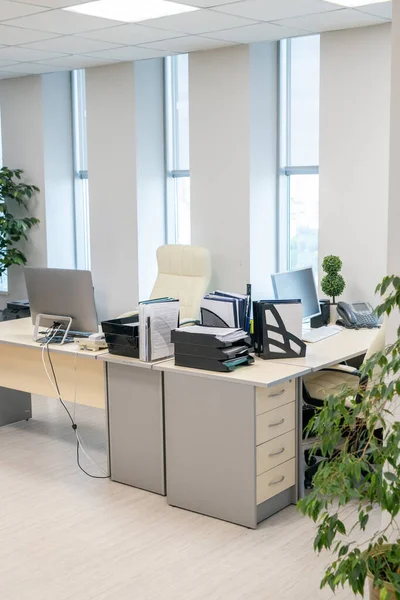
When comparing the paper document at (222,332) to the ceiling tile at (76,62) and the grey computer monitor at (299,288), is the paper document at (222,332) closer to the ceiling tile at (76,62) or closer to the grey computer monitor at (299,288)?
the grey computer monitor at (299,288)

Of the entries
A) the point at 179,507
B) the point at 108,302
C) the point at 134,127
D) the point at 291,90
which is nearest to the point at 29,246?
the point at 108,302

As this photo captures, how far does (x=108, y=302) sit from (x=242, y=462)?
376 centimetres

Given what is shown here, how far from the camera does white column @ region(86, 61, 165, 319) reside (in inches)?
271

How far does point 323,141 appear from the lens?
224 inches

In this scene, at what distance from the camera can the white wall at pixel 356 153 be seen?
5379mm

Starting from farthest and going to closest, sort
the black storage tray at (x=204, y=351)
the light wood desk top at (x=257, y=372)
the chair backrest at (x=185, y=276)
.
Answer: the chair backrest at (x=185, y=276) → the black storage tray at (x=204, y=351) → the light wood desk top at (x=257, y=372)

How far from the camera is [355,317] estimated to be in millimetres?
5180

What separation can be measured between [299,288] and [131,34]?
2224 mm

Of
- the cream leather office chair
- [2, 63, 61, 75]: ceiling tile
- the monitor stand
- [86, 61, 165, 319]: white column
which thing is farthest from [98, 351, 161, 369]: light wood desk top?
[2, 63, 61, 75]: ceiling tile

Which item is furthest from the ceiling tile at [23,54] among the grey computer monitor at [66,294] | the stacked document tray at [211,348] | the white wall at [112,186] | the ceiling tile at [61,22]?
the stacked document tray at [211,348]

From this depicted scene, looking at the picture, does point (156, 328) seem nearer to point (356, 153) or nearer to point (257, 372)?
point (257, 372)

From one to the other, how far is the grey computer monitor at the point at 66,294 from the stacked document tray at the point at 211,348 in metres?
0.70

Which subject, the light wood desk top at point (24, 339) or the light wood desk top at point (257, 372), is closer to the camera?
the light wood desk top at point (257, 372)

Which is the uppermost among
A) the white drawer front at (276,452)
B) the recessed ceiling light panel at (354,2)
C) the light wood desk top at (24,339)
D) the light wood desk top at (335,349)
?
the recessed ceiling light panel at (354,2)
